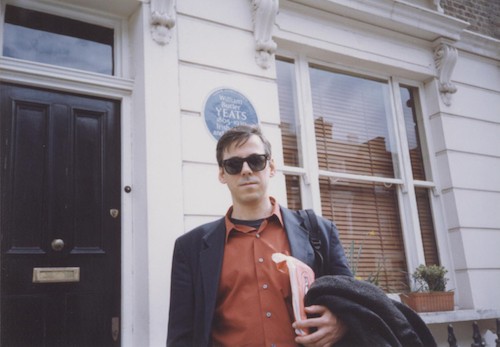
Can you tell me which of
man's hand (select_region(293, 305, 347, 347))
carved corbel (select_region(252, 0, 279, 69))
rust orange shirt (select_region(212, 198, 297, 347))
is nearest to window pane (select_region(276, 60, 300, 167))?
carved corbel (select_region(252, 0, 279, 69))

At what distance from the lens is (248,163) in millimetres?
2477

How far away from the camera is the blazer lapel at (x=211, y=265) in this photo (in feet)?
7.45

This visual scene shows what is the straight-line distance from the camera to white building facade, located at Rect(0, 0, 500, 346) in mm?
4133

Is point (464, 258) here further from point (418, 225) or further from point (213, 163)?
point (213, 163)

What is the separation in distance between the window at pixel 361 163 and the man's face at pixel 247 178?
106 inches

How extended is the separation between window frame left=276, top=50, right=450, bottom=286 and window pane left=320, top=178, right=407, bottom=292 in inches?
3.4

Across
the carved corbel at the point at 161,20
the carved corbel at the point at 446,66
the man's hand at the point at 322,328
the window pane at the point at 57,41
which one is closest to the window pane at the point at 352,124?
the carved corbel at the point at 446,66

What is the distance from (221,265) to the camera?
7.77ft

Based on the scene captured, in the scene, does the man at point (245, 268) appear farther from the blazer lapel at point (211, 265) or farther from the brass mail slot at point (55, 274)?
the brass mail slot at point (55, 274)

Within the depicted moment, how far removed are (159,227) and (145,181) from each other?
1.29 feet

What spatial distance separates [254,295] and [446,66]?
512 centimetres

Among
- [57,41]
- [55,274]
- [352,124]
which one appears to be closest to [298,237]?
[55,274]

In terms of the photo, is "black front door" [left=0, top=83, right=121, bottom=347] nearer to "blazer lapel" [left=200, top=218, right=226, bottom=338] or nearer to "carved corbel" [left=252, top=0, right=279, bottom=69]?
"carved corbel" [left=252, top=0, right=279, bottom=69]

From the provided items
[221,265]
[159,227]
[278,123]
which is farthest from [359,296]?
[278,123]
